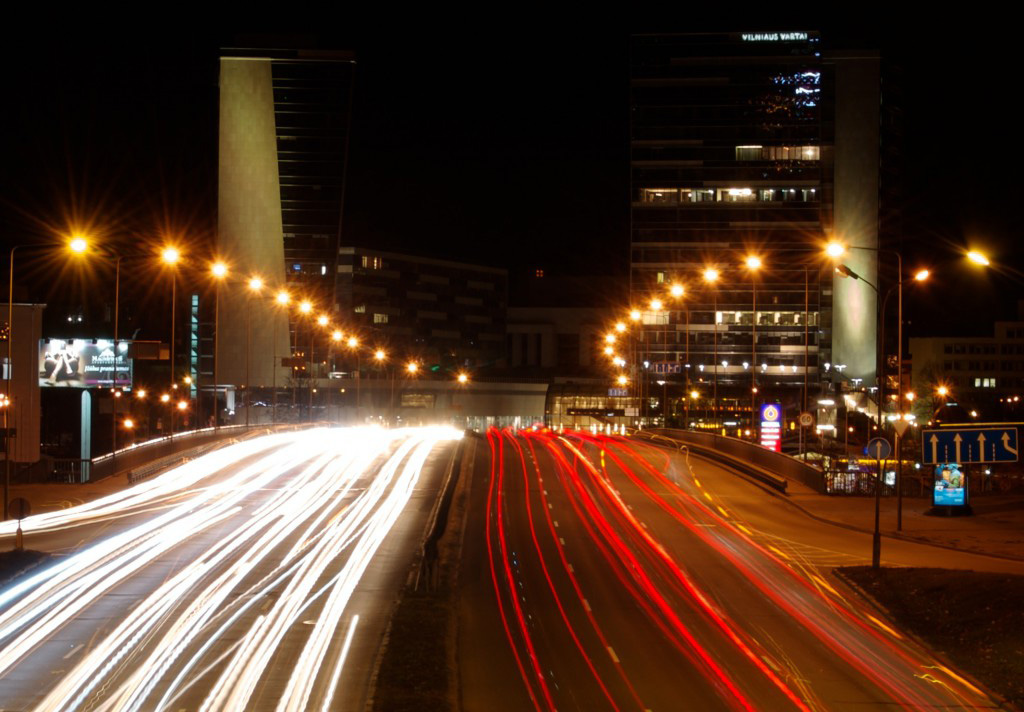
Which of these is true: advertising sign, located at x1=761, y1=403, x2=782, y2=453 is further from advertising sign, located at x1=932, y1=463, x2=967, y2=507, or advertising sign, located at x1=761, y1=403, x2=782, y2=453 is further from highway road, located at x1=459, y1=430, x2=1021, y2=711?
advertising sign, located at x1=932, y1=463, x2=967, y2=507

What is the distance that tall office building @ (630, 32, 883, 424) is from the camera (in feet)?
456

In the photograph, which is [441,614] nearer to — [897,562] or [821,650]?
[821,650]

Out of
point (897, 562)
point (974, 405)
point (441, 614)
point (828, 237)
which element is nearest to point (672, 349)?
point (828, 237)

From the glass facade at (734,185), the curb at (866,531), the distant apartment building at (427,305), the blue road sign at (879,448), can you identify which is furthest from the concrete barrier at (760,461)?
the distant apartment building at (427,305)

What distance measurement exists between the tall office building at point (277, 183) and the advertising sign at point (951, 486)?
117 metres

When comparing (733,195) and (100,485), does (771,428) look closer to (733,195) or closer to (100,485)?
(100,485)

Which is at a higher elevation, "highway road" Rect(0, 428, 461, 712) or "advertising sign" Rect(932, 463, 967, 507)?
"advertising sign" Rect(932, 463, 967, 507)

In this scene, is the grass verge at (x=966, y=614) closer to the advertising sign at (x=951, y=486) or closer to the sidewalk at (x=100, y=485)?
the advertising sign at (x=951, y=486)

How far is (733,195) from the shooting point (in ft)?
463

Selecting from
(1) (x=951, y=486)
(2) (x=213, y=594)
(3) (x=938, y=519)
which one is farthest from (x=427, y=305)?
(2) (x=213, y=594)

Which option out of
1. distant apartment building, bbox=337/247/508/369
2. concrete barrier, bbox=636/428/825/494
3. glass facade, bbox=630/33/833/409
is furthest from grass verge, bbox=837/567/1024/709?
distant apartment building, bbox=337/247/508/369

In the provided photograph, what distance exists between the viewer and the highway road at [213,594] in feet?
53.4

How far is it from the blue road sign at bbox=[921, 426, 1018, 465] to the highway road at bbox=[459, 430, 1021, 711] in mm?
3508

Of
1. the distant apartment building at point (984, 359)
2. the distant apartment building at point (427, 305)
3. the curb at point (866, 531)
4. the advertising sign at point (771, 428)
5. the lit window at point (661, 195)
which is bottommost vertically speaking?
the curb at point (866, 531)
